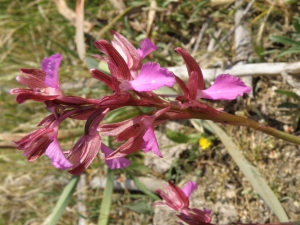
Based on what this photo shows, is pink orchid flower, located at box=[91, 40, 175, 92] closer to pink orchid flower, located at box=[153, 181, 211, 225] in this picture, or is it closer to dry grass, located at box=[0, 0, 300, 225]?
pink orchid flower, located at box=[153, 181, 211, 225]

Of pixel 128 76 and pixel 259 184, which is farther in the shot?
pixel 259 184

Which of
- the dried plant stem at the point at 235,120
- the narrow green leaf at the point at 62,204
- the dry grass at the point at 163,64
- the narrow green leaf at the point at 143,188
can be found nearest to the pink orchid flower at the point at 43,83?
the dried plant stem at the point at 235,120

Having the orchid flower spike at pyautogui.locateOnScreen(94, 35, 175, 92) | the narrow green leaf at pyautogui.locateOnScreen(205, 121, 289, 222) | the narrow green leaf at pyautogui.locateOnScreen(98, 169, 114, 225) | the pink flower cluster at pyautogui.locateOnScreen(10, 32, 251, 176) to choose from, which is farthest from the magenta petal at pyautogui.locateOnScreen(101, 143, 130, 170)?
the narrow green leaf at pyautogui.locateOnScreen(98, 169, 114, 225)

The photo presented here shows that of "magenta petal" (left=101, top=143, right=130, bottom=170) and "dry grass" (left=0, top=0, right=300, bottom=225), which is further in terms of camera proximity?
"dry grass" (left=0, top=0, right=300, bottom=225)

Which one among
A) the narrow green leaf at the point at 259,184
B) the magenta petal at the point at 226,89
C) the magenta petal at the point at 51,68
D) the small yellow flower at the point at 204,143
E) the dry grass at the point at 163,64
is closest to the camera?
the magenta petal at the point at 51,68

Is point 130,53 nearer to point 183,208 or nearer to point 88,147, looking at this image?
point 88,147

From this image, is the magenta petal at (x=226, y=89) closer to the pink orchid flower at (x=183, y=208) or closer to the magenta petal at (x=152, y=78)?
the magenta petal at (x=152, y=78)

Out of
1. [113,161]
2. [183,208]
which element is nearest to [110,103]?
[113,161]

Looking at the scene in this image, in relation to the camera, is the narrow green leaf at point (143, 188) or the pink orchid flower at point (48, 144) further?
the narrow green leaf at point (143, 188)
